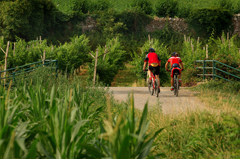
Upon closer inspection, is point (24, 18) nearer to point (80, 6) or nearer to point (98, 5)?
point (80, 6)

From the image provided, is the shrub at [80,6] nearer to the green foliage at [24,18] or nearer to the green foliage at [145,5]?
the green foliage at [24,18]

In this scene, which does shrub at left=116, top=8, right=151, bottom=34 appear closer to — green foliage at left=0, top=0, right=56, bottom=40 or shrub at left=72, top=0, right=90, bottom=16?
shrub at left=72, top=0, right=90, bottom=16

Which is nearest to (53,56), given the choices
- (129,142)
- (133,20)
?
(129,142)

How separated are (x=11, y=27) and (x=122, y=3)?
77.0 feet

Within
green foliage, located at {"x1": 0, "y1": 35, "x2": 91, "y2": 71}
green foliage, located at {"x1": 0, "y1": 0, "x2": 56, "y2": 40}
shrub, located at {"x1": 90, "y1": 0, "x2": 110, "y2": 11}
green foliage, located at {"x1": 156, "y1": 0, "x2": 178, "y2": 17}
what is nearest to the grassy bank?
green foliage, located at {"x1": 0, "y1": 35, "x2": 91, "y2": 71}

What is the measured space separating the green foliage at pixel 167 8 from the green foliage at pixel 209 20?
442 centimetres

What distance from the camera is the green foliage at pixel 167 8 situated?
40.1m

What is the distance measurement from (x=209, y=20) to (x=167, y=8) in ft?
23.7

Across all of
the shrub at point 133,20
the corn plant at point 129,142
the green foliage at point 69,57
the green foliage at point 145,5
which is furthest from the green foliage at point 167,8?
the corn plant at point 129,142

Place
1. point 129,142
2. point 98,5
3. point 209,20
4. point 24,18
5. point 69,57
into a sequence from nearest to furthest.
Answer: point 129,142, point 69,57, point 24,18, point 209,20, point 98,5

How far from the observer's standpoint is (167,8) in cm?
4031

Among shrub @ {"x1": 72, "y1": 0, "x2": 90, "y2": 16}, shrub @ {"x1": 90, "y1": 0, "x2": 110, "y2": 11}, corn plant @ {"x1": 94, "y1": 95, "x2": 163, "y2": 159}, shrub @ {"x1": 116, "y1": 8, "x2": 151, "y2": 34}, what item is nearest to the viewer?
corn plant @ {"x1": 94, "y1": 95, "x2": 163, "y2": 159}

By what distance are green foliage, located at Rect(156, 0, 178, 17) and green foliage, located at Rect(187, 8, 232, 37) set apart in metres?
4.42

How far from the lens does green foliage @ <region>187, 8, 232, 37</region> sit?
1379 inches
